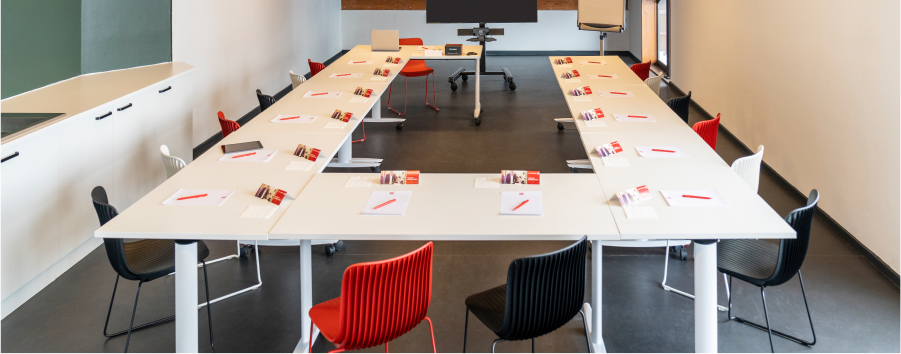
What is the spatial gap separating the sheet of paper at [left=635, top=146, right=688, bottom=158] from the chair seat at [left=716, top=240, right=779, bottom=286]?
1.99ft

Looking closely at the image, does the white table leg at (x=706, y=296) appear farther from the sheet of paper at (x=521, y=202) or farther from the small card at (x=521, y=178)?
the small card at (x=521, y=178)

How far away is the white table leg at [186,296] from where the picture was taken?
271 centimetres

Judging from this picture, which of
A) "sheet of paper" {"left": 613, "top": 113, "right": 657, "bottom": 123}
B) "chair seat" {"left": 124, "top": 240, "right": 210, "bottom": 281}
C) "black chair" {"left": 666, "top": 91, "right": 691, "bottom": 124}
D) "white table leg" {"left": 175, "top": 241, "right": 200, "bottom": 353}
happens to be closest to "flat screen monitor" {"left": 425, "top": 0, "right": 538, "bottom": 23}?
"black chair" {"left": 666, "top": 91, "right": 691, "bottom": 124}

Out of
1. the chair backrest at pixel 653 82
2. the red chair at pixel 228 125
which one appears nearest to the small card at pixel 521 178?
the red chair at pixel 228 125

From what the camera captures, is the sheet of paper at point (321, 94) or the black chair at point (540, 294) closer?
the black chair at point (540, 294)

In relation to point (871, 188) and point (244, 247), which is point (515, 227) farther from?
point (871, 188)

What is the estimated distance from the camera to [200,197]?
3.01m

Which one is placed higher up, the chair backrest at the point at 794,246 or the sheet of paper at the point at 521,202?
the sheet of paper at the point at 521,202

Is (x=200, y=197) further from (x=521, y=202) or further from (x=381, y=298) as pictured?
(x=521, y=202)

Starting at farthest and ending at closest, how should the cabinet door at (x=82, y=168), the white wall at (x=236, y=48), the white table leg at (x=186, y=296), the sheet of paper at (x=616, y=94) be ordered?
the white wall at (x=236, y=48) → the sheet of paper at (x=616, y=94) → the cabinet door at (x=82, y=168) → the white table leg at (x=186, y=296)

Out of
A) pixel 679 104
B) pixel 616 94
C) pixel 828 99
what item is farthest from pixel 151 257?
pixel 828 99

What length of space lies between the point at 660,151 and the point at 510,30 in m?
9.95

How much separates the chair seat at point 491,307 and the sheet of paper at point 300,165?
122cm

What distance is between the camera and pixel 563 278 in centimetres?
254
